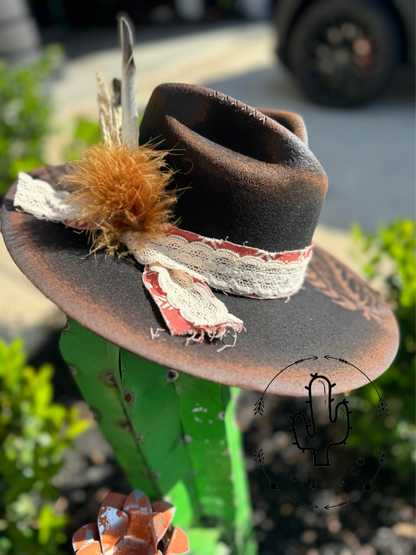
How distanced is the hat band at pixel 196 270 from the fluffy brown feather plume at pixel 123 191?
30mm

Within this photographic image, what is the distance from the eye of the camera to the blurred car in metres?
4.13

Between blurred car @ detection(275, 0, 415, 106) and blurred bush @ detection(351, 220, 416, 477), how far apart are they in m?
3.09

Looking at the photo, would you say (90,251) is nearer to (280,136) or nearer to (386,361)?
(280,136)

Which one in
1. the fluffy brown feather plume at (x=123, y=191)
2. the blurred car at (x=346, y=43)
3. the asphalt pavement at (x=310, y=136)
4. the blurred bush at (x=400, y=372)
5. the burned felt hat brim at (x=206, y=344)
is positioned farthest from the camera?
the blurred car at (x=346, y=43)

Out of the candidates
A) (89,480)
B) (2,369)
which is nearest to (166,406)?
(2,369)

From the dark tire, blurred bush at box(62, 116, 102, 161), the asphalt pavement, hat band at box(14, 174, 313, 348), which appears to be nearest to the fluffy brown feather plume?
hat band at box(14, 174, 313, 348)

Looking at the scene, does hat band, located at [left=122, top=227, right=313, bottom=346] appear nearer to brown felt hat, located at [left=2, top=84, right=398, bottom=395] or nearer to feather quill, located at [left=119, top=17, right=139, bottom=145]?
brown felt hat, located at [left=2, top=84, right=398, bottom=395]

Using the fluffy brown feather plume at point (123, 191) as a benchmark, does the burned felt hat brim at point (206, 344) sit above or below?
below

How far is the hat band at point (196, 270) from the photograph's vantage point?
0.81 meters

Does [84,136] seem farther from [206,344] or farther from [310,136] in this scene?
[310,136]

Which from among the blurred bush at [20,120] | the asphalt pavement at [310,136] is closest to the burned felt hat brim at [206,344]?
Result: the asphalt pavement at [310,136]

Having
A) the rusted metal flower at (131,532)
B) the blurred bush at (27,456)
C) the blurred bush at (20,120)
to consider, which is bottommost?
the blurred bush at (27,456)

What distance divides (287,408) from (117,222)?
1687 millimetres

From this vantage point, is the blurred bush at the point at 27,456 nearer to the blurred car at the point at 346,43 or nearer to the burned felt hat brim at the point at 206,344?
the burned felt hat brim at the point at 206,344
